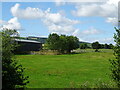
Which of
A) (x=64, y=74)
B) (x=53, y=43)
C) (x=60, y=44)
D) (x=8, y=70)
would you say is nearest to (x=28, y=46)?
(x=53, y=43)

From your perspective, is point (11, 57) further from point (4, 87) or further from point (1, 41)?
point (4, 87)

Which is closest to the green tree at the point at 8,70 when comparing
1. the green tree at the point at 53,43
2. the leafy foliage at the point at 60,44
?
the leafy foliage at the point at 60,44

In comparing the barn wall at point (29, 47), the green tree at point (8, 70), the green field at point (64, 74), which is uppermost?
the barn wall at point (29, 47)

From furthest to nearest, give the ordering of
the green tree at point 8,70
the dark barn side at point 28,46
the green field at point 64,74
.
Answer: the dark barn side at point 28,46 → the green field at point 64,74 → the green tree at point 8,70

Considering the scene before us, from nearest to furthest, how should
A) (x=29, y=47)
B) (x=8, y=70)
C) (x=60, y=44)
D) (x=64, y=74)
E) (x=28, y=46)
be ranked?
(x=8, y=70)
(x=64, y=74)
(x=60, y=44)
(x=28, y=46)
(x=29, y=47)

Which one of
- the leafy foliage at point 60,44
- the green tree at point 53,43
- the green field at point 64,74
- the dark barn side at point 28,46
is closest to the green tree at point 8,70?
the green field at point 64,74

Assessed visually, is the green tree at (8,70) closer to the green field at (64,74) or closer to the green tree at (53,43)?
the green field at (64,74)

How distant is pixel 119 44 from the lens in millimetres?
9156

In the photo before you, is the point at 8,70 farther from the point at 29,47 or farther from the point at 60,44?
the point at 29,47

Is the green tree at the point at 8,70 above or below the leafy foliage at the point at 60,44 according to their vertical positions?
below

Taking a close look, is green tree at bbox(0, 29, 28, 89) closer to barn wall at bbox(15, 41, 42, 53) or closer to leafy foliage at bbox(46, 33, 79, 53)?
barn wall at bbox(15, 41, 42, 53)

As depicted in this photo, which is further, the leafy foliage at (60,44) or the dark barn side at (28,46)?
the leafy foliage at (60,44)

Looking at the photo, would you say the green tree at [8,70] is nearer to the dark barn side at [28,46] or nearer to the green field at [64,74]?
the green field at [64,74]

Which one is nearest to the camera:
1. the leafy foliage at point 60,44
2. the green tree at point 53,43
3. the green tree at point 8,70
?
the green tree at point 8,70
